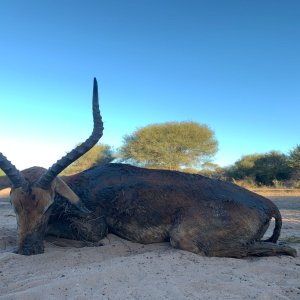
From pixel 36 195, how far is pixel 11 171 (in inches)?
20.4

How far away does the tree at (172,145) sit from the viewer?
42.6 meters

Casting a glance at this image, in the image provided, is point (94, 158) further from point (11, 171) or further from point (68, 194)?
point (11, 171)

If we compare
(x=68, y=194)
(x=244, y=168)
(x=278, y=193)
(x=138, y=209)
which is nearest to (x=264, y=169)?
(x=244, y=168)

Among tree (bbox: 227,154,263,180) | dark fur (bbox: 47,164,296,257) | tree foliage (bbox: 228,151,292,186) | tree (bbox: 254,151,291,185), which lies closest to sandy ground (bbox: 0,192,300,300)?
dark fur (bbox: 47,164,296,257)

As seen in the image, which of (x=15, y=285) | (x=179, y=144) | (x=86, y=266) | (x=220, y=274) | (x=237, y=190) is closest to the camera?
(x=15, y=285)

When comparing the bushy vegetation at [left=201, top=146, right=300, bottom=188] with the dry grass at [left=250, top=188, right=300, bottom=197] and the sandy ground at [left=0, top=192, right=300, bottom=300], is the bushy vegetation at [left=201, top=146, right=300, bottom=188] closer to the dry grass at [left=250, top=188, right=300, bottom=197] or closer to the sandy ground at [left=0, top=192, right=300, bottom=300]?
the dry grass at [left=250, top=188, right=300, bottom=197]

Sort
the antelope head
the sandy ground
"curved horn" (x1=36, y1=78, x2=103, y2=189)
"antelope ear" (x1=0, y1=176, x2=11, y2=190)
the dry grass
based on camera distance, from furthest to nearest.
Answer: the dry grass < "antelope ear" (x1=0, y1=176, x2=11, y2=190) < "curved horn" (x1=36, y1=78, x2=103, y2=189) < the antelope head < the sandy ground

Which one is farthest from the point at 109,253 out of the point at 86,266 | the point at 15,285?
the point at 15,285

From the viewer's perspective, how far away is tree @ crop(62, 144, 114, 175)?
4616cm

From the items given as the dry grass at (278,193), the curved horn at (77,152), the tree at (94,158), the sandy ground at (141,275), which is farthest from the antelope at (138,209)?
the tree at (94,158)

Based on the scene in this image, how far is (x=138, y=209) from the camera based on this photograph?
6.69 metres

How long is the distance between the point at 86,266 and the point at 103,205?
179cm

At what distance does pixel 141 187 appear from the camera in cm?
695

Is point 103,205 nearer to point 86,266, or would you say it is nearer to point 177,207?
point 177,207
